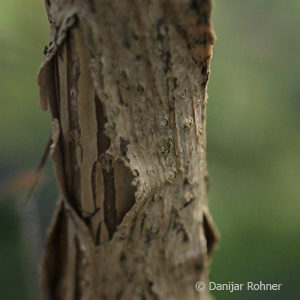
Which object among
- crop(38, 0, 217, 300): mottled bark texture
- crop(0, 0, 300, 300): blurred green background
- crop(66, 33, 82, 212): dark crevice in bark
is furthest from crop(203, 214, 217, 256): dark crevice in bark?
crop(0, 0, 300, 300): blurred green background

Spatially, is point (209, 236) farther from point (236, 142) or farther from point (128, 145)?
point (236, 142)

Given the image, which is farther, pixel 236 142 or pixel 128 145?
pixel 236 142

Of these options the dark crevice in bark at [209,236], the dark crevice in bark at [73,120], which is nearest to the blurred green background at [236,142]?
the dark crevice in bark at [209,236]

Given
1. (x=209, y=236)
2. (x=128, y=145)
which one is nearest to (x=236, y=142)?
(x=209, y=236)

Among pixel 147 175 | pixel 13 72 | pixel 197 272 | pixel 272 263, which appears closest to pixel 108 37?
pixel 147 175

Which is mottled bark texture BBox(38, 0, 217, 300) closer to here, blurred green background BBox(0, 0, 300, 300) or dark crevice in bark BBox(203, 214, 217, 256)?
dark crevice in bark BBox(203, 214, 217, 256)

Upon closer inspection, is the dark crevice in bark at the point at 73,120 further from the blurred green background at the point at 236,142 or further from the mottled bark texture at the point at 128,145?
the blurred green background at the point at 236,142

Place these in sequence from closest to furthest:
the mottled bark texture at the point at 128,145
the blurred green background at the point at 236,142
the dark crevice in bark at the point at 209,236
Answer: the mottled bark texture at the point at 128,145 < the dark crevice in bark at the point at 209,236 < the blurred green background at the point at 236,142
